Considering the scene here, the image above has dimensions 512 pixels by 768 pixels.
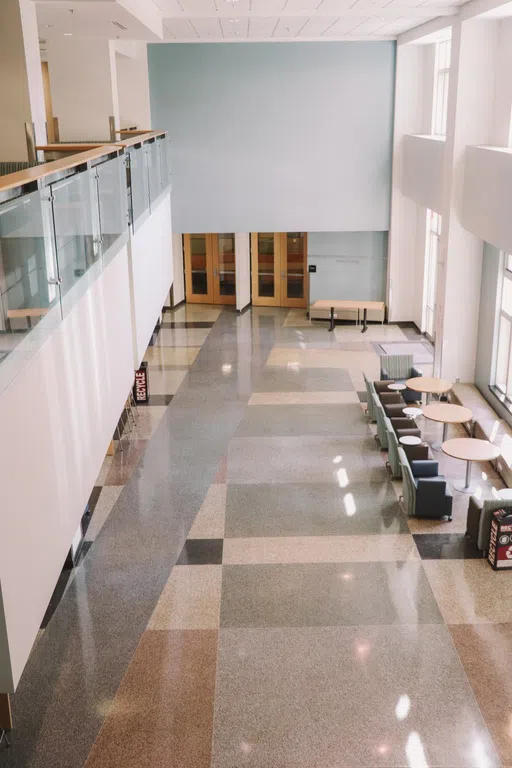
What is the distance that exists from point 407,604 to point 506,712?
1.80 metres

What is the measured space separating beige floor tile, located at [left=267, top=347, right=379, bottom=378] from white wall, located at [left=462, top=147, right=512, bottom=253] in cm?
455

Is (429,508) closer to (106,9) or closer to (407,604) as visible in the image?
(407,604)

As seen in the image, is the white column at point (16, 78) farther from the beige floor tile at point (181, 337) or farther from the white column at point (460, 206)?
the beige floor tile at point (181, 337)

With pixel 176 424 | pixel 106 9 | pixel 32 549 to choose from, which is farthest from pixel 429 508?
pixel 106 9

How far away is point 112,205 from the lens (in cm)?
774

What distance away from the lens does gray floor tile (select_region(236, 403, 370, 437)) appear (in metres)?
13.6

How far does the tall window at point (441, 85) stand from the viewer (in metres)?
16.8

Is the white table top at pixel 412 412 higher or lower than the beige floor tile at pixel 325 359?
higher

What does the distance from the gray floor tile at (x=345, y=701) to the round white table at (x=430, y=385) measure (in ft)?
20.5

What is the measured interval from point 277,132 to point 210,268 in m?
5.77

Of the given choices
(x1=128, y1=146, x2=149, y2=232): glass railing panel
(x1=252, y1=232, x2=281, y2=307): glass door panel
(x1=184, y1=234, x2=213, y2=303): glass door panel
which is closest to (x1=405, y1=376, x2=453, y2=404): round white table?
(x1=128, y1=146, x2=149, y2=232): glass railing panel

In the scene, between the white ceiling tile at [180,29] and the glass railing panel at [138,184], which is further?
the white ceiling tile at [180,29]

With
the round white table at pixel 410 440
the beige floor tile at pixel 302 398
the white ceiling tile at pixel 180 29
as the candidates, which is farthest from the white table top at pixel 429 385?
the white ceiling tile at pixel 180 29

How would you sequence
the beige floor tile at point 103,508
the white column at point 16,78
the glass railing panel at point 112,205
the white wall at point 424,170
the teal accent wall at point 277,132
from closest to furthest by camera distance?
1. the glass railing panel at point 112,205
2. the white column at point 16,78
3. the beige floor tile at point 103,508
4. the white wall at point 424,170
5. the teal accent wall at point 277,132
